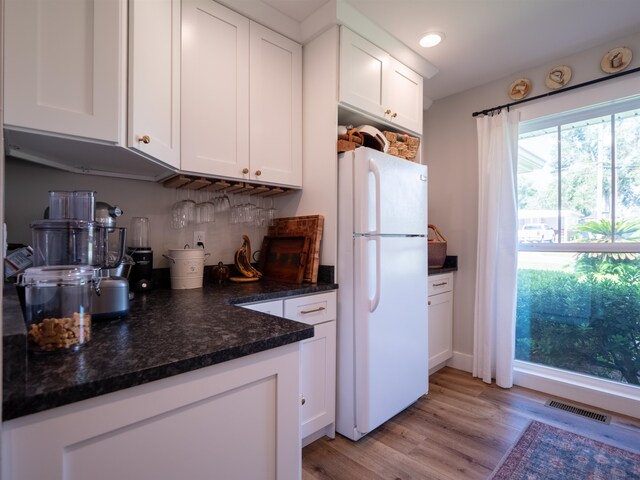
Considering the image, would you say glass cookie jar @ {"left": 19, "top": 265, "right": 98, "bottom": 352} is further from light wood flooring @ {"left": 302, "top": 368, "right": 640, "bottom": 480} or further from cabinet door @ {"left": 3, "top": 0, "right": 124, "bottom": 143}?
light wood flooring @ {"left": 302, "top": 368, "right": 640, "bottom": 480}

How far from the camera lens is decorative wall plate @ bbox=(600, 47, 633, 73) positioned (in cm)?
213

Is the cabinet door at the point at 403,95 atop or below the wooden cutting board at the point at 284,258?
atop

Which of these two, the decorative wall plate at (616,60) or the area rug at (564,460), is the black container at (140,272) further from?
the decorative wall plate at (616,60)

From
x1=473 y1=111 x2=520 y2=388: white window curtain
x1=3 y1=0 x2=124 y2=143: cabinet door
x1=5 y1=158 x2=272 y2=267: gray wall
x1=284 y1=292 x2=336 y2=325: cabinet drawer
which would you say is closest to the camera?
x1=3 y1=0 x2=124 y2=143: cabinet door

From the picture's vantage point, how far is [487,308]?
103 inches

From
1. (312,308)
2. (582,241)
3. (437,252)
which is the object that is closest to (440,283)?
(437,252)

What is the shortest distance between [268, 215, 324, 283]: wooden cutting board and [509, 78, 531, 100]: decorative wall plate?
1.90 metres

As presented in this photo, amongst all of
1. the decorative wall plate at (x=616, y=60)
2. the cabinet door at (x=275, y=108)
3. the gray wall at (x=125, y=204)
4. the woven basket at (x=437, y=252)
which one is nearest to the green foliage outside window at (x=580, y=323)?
the woven basket at (x=437, y=252)

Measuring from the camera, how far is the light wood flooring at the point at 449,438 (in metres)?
1.64

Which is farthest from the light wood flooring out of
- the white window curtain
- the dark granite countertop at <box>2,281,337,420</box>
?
the dark granite countertop at <box>2,281,337,420</box>

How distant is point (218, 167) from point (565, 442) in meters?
2.42

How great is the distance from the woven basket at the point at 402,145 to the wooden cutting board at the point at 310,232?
2.37ft

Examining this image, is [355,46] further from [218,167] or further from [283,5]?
[218,167]

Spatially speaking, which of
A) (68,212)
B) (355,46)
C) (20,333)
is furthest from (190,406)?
(355,46)
